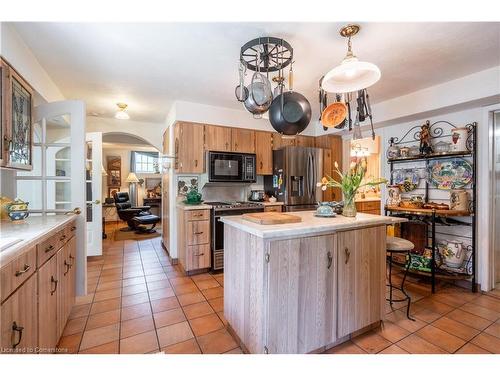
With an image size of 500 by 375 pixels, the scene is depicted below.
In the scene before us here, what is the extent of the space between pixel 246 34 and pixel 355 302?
2182 millimetres

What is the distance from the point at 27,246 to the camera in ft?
3.76

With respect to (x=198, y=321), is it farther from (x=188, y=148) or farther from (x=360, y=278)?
(x=188, y=148)

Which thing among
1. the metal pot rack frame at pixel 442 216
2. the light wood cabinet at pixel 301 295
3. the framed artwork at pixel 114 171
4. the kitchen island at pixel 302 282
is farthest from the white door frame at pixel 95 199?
the metal pot rack frame at pixel 442 216

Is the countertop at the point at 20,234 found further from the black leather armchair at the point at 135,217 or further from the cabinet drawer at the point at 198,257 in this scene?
the black leather armchair at the point at 135,217

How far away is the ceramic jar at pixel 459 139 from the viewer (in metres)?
2.67

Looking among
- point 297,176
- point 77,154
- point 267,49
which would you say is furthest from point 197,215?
point 267,49

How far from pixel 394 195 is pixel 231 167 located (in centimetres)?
235

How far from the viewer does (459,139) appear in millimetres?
2697

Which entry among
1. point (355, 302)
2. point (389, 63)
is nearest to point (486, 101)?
point (389, 63)

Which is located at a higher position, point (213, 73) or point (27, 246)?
point (213, 73)

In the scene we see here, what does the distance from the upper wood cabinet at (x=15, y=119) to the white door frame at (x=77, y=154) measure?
0.62ft

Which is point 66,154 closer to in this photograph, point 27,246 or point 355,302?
point 27,246

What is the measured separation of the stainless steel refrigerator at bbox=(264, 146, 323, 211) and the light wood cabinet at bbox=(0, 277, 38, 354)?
3.00 meters
